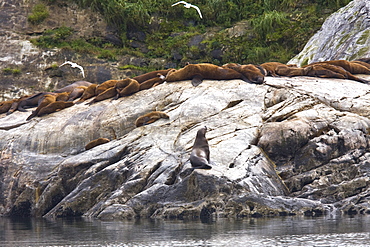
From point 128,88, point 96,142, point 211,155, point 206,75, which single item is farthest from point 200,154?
point 128,88

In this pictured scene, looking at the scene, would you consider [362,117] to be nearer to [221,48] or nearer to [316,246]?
[316,246]

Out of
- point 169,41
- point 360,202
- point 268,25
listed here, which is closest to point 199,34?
point 169,41

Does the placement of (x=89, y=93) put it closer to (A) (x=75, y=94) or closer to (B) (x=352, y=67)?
(A) (x=75, y=94)

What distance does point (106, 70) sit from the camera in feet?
107

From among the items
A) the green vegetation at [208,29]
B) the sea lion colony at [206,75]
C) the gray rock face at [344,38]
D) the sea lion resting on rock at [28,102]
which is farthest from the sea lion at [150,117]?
the green vegetation at [208,29]

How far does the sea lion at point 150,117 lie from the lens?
48.7 feet

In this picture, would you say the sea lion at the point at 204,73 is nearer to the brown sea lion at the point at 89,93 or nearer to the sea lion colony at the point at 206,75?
the sea lion colony at the point at 206,75

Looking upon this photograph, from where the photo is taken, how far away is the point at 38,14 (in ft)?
121

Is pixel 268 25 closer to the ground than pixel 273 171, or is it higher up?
higher up

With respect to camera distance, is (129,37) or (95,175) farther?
(129,37)

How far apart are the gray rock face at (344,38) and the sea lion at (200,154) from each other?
10.6 meters

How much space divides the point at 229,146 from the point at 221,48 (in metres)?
21.5

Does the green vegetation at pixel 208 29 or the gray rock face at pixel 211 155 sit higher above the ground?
the green vegetation at pixel 208 29

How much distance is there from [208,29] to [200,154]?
82.9 feet
